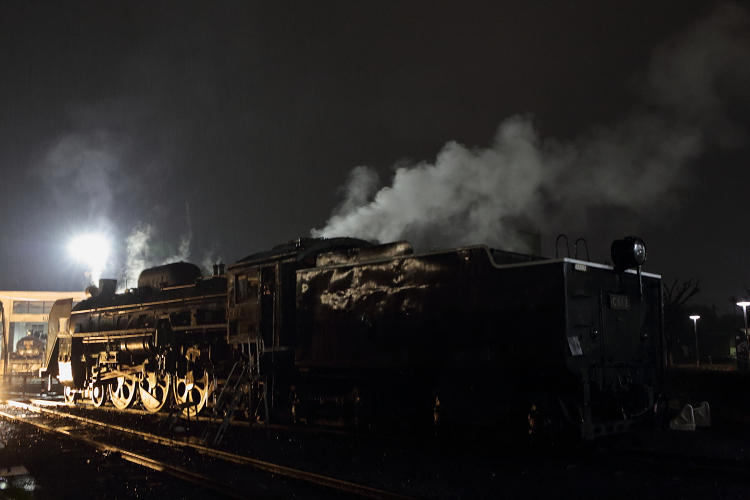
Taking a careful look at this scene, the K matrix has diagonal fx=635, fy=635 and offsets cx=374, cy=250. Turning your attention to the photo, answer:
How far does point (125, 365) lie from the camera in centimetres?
1509

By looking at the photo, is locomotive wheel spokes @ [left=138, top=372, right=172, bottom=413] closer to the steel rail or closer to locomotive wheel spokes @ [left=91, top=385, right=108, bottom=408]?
locomotive wheel spokes @ [left=91, top=385, right=108, bottom=408]

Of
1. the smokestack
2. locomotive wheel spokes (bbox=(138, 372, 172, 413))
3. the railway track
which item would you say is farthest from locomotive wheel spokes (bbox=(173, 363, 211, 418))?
the smokestack

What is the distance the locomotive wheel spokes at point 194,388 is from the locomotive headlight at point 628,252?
7963 millimetres

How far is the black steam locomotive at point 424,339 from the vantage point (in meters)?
7.41

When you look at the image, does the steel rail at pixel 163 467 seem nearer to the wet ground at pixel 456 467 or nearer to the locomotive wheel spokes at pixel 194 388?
the wet ground at pixel 456 467

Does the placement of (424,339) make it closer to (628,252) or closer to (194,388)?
(628,252)

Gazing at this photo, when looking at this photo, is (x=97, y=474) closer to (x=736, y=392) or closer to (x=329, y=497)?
(x=329, y=497)

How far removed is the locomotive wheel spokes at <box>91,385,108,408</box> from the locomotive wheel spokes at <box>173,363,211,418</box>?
3.94 meters

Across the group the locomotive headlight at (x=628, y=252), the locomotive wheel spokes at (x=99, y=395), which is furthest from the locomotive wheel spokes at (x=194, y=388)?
the locomotive headlight at (x=628, y=252)

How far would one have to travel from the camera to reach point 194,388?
1285 centimetres

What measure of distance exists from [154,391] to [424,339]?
801 centimetres

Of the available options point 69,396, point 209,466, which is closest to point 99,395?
point 69,396

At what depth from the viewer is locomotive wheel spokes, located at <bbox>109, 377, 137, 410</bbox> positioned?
14844 millimetres

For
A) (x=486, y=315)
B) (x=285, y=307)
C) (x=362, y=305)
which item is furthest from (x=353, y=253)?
(x=486, y=315)
